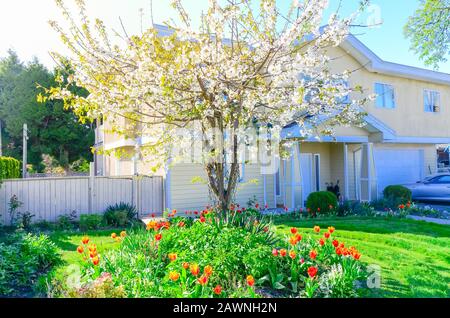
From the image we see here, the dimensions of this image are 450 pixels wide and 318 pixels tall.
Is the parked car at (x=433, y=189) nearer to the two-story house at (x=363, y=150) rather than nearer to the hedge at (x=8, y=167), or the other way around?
the two-story house at (x=363, y=150)

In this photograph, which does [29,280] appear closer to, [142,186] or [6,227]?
[6,227]

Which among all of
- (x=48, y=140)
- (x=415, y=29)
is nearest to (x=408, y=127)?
(x=415, y=29)

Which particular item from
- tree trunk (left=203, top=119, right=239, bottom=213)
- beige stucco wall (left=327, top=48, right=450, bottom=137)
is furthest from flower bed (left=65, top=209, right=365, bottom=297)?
beige stucco wall (left=327, top=48, right=450, bottom=137)

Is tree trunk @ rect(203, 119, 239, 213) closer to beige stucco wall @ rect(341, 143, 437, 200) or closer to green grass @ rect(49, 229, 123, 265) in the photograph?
green grass @ rect(49, 229, 123, 265)

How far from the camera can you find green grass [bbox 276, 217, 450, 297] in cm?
502

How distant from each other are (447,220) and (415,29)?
999 centimetres

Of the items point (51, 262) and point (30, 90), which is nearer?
point (51, 262)

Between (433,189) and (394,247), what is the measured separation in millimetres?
9773

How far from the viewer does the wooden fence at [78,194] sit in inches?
417

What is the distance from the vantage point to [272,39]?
5.71 m

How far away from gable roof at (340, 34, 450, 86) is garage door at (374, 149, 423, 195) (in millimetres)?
3801

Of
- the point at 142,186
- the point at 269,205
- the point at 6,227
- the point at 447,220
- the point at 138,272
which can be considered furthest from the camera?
the point at 269,205

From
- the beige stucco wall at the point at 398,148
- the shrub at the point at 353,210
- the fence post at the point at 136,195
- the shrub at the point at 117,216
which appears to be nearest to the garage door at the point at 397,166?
the beige stucco wall at the point at 398,148
